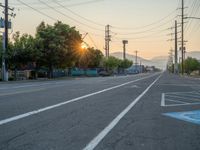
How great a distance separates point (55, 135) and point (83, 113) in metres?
3.82

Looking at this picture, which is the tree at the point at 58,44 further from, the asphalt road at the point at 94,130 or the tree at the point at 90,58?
the asphalt road at the point at 94,130

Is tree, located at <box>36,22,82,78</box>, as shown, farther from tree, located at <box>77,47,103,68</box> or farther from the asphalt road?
the asphalt road

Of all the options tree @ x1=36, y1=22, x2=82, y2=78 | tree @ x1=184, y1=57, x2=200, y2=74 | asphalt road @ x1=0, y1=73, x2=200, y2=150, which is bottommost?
asphalt road @ x1=0, y1=73, x2=200, y2=150

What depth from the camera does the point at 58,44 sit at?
59375mm

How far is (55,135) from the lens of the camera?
8.10 m

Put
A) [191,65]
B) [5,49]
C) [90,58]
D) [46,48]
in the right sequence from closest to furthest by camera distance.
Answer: [5,49], [46,48], [90,58], [191,65]

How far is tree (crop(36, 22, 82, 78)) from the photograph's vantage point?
57.9 m

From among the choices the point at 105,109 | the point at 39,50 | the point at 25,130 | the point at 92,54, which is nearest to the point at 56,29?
the point at 39,50

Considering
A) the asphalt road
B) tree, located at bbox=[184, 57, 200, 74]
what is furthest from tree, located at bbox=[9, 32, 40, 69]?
tree, located at bbox=[184, 57, 200, 74]

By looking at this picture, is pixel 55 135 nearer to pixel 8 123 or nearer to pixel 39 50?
pixel 8 123

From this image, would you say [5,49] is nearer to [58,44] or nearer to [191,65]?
[58,44]

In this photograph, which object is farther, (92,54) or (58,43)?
(92,54)

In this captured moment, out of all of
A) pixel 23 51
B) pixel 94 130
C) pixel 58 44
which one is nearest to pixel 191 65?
pixel 58 44

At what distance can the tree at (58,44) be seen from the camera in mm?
57906
